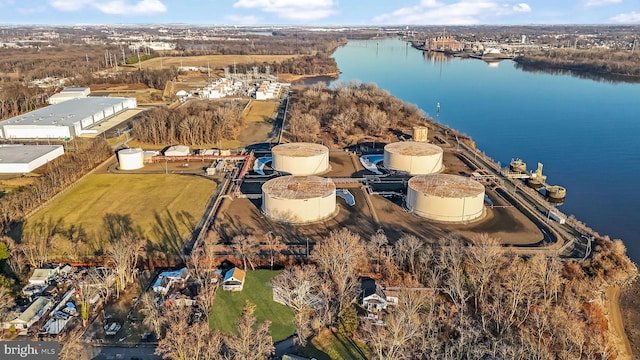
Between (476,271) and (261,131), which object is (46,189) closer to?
(261,131)

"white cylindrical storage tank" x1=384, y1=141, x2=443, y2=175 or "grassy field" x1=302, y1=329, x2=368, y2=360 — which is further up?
"white cylindrical storage tank" x1=384, y1=141, x2=443, y2=175

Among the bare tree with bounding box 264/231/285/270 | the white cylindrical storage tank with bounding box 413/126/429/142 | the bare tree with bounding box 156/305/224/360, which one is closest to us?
the bare tree with bounding box 156/305/224/360

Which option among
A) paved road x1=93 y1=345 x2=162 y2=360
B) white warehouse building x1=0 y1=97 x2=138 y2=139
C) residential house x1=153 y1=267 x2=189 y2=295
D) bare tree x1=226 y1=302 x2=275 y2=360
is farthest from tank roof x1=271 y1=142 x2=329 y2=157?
white warehouse building x1=0 y1=97 x2=138 y2=139

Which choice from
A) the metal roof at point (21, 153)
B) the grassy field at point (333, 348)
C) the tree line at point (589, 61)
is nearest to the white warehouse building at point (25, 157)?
the metal roof at point (21, 153)

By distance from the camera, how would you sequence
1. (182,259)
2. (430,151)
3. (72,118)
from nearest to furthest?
Answer: (182,259) → (430,151) → (72,118)

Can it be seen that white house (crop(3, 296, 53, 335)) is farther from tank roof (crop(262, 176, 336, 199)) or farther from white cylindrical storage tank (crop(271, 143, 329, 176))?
white cylindrical storage tank (crop(271, 143, 329, 176))

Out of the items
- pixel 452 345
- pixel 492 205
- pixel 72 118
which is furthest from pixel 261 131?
pixel 452 345

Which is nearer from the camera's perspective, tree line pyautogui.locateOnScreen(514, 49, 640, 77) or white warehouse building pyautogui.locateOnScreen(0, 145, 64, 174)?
white warehouse building pyautogui.locateOnScreen(0, 145, 64, 174)
